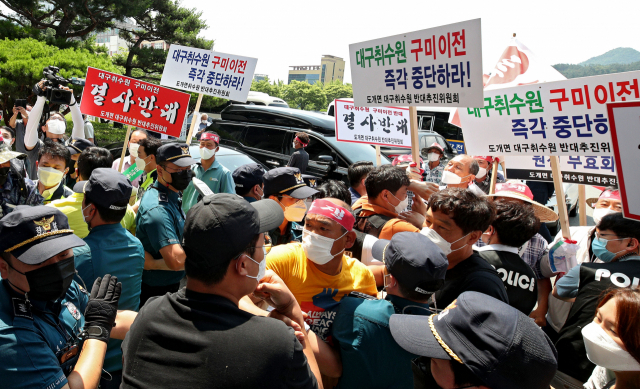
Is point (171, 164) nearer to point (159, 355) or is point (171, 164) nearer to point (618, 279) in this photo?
point (159, 355)

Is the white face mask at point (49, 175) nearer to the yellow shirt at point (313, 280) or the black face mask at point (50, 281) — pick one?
the black face mask at point (50, 281)

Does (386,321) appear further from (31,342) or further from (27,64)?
(27,64)

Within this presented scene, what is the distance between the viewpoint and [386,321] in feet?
5.78

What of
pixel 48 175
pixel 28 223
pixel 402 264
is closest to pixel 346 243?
pixel 402 264

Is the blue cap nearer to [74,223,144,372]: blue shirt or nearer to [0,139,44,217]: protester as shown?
→ [74,223,144,372]: blue shirt

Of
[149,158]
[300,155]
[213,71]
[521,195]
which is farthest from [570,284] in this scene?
[300,155]

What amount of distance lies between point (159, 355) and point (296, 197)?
7.19 feet

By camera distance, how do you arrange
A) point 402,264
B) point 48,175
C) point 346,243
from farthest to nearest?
point 48,175 < point 346,243 < point 402,264

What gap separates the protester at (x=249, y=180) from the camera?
378 cm

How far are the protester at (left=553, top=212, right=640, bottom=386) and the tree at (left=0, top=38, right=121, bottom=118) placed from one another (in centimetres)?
1350

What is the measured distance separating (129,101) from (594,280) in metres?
5.41

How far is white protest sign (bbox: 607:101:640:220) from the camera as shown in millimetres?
2016

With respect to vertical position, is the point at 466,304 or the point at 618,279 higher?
the point at 466,304

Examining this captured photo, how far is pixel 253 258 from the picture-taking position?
148 centimetres
